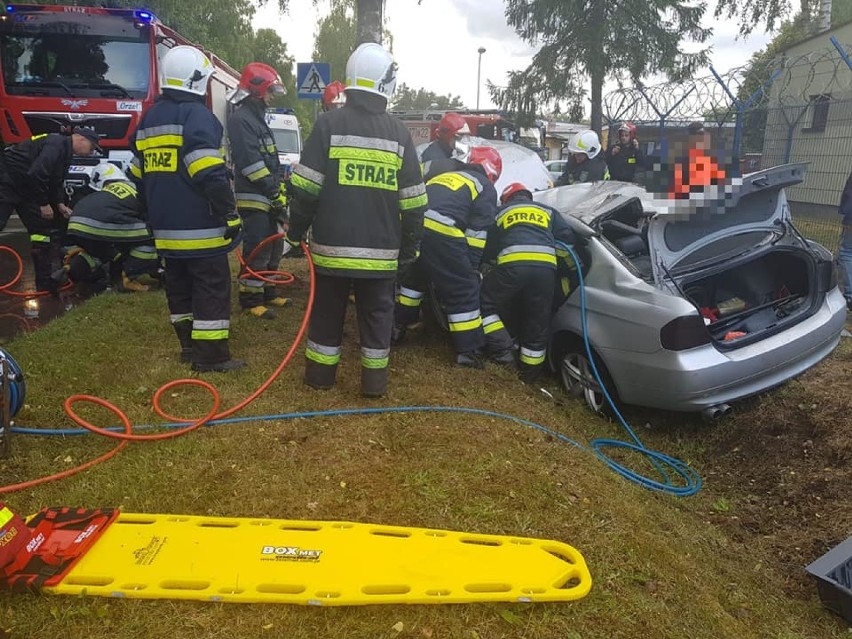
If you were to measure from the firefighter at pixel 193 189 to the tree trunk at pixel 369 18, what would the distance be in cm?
382

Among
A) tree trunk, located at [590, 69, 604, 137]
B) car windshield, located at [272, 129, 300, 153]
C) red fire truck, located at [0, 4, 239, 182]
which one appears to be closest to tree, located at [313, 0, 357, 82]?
car windshield, located at [272, 129, 300, 153]

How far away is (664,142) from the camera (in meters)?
4.66

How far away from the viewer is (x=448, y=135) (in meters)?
6.88

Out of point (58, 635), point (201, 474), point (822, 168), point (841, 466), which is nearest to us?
point (58, 635)

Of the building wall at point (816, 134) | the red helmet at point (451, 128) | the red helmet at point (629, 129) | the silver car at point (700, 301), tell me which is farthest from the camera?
the building wall at point (816, 134)

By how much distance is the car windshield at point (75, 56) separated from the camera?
957 cm

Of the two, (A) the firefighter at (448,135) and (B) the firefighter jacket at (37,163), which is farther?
(A) the firefighter at (448,135)

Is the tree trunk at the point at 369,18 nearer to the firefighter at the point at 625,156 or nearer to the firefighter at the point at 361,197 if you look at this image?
the firefighter at the point at 625,156

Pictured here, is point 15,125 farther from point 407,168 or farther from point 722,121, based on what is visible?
point 722,121

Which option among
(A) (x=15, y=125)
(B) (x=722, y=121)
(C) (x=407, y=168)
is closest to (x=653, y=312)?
(C) (x=407, y=168)

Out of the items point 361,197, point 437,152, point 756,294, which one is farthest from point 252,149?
point 756,294

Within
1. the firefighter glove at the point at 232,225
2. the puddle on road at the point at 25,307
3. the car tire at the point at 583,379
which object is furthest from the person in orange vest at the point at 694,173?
the puddle on road at the point at 25,307

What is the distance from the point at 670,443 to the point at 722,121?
877 centimetres

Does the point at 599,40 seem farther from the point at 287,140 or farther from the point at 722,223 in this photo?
the point at 722,223
